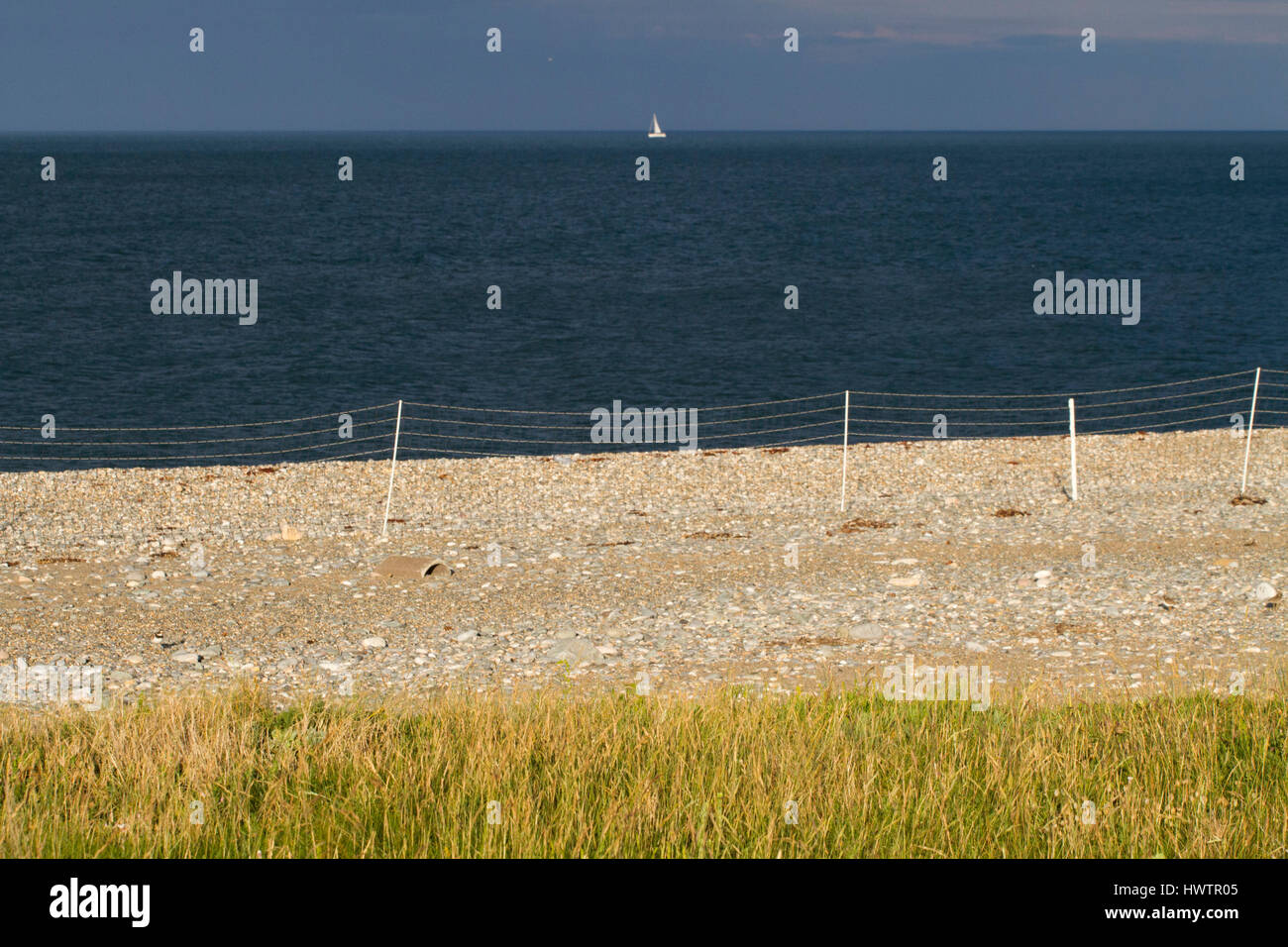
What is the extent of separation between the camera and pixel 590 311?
182ft

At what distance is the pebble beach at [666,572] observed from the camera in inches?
479

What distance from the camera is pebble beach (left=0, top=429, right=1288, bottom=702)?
1217 centimetres

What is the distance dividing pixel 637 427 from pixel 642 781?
2681 cm

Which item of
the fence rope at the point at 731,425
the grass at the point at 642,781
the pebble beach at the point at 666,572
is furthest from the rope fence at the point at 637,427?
the grass at the point at 642,781

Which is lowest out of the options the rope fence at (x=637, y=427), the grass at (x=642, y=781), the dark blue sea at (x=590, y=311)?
the grass at (x=642, y=781)

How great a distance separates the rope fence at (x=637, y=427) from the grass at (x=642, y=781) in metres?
19.2

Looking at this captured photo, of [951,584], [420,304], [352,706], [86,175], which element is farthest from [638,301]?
[86,175]

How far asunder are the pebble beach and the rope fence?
556cm

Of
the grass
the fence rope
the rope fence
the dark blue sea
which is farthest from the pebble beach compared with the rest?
the dark blue sea

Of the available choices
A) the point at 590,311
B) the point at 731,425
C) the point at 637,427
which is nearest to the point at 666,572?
the point at 637,427

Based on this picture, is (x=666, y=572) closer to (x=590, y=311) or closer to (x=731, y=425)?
(x=731, y=425)

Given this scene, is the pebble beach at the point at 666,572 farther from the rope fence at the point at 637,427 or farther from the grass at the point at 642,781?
the rope fence at the point at 637,427

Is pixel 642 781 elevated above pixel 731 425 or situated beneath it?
situated beneath

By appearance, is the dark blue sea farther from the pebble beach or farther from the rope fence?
the pebble beach
